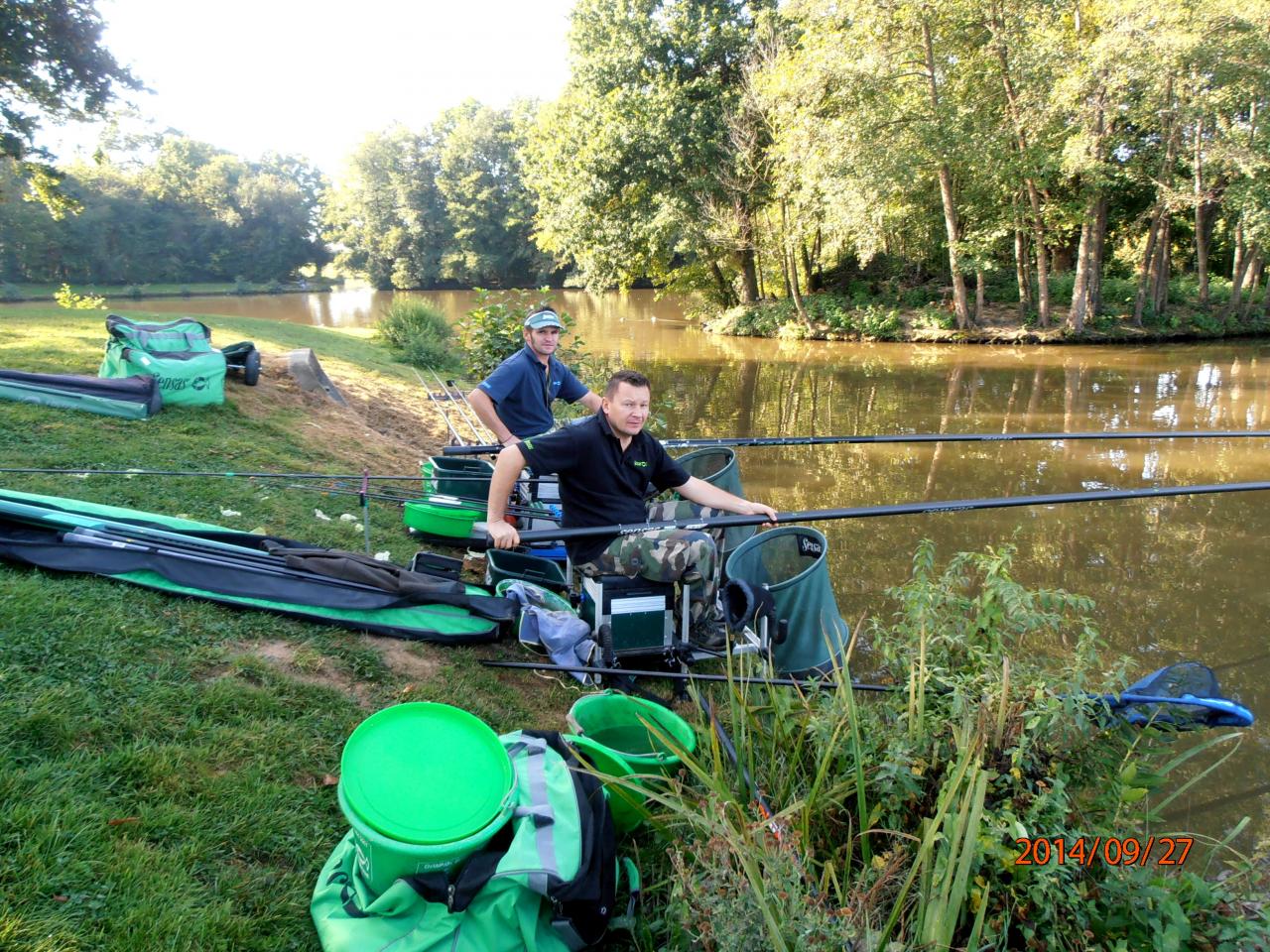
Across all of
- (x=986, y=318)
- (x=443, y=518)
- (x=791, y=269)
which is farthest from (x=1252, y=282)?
(x=443, y=518)

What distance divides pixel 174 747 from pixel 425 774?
1.10 m

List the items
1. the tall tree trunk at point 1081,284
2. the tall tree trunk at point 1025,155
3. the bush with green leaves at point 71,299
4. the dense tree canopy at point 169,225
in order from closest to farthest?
the bush with green leaves at point 71,299, the tall tree trunk at point 1025,155, the tall tree trunk at point 1081,284, the dense tree canopy at point 169,225

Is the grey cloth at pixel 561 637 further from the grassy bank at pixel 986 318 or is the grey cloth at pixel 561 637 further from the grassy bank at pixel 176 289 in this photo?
the grassy bank at pixel 176 289

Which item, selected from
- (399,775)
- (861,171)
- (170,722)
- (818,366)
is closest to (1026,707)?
(399,775)

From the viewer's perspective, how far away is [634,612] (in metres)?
3.86

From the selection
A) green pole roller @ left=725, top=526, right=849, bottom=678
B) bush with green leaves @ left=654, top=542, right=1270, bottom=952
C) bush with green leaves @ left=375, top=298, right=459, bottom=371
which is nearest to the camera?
bush with green leaves @ left=654, top=542, right=1270, bottom=952

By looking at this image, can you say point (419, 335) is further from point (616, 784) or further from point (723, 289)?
point (723, 289)

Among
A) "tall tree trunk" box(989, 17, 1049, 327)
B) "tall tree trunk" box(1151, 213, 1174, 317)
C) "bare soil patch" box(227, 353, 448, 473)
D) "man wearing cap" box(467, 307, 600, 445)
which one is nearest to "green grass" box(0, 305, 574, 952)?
"man wearing cap" box(467, 307, 600, 445)

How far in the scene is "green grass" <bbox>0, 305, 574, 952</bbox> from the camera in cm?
211

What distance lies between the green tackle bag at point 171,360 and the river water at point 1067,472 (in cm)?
562

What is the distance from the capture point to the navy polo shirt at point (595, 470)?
395 cm

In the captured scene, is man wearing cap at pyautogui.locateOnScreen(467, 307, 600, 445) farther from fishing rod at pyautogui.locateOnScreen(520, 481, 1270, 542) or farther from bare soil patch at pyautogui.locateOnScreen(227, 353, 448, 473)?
bare soil patch at pyautogui.locateOnScreen(227, 353, 448, 473)
